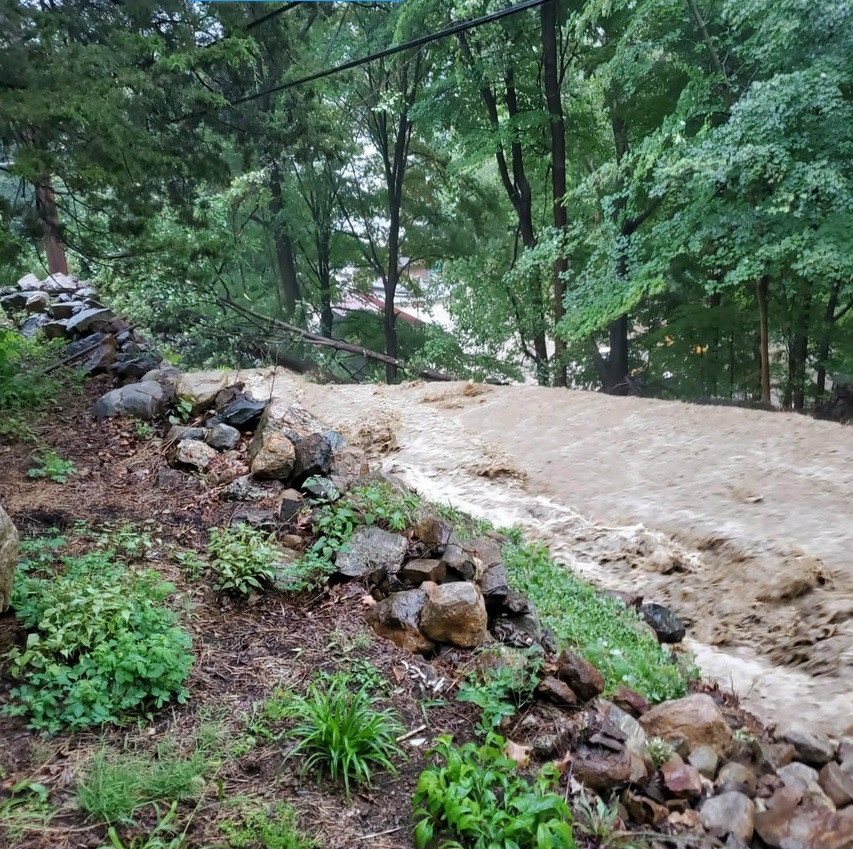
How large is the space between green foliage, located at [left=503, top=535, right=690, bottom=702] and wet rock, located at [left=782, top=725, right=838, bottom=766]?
50 cm

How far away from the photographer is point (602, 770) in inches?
98.5

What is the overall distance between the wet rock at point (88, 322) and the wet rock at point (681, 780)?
26.0 ft

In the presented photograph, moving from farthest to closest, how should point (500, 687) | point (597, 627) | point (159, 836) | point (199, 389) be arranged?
point (199, 389) → point (597, 627) → point (500, 687) → point (159, 836)

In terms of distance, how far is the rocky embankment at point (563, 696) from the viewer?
248 cm

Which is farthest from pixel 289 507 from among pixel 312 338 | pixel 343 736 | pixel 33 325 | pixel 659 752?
pixel 312 338

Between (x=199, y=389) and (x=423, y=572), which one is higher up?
(x=199, y=389)

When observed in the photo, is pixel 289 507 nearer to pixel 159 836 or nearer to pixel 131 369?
pixel 159 836

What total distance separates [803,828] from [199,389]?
5.89 m

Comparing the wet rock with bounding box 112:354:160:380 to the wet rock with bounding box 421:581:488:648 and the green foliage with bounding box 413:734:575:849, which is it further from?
the green foliage with bounding box 413:734:575:849

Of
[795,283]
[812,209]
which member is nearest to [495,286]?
[795,283]

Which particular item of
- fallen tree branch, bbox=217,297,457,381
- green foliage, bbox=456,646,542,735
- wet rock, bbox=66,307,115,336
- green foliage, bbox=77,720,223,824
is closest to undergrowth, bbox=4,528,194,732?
green foliage, bbox=77,720,223,824

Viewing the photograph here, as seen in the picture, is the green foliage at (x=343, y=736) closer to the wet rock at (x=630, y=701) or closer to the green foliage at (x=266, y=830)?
the green foliage at (x=266, y=830)

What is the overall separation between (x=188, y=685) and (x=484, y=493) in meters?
3.67

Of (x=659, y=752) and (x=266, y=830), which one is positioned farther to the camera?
(x=659, y=752)
